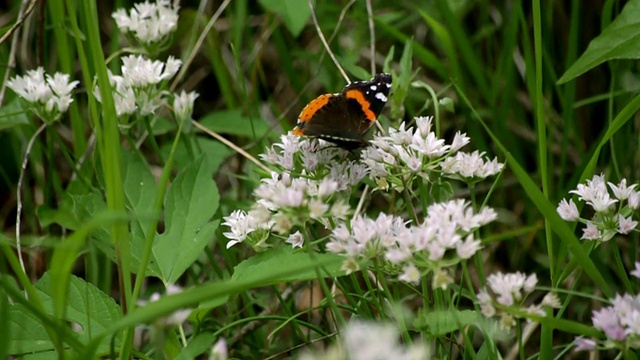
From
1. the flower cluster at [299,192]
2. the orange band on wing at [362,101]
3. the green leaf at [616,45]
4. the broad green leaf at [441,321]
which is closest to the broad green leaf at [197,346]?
the flower cluster at [299,192]

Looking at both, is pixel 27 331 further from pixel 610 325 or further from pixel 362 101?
pixel 610 325

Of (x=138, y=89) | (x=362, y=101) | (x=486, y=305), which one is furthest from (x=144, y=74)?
(x=486, y=305)

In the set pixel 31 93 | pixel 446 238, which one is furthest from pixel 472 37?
pixel 446 238

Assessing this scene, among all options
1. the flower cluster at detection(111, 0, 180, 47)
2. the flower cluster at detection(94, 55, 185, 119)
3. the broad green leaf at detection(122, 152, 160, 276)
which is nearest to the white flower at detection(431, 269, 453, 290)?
the broad green leaf at detection(122, 152, 160, 276)

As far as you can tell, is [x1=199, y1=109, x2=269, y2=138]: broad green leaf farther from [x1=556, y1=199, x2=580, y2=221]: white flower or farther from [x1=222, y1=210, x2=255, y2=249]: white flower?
[x1=556, y1=199, x2=580, y2=221]: white flower

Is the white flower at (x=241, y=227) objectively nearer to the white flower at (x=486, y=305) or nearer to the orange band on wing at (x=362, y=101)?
the orange band on wing at (x=362, y=101)
